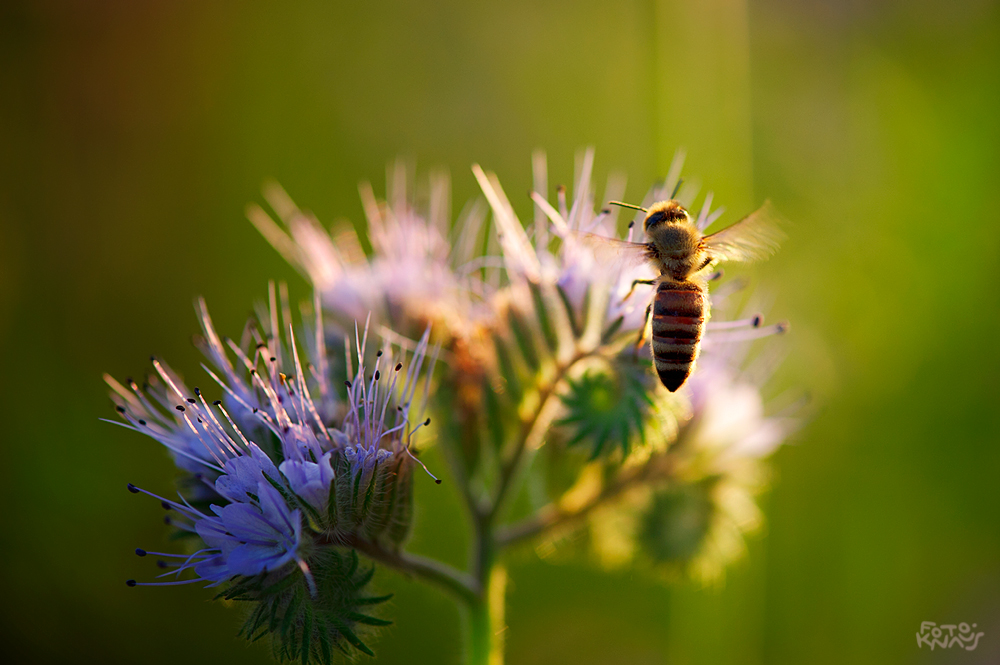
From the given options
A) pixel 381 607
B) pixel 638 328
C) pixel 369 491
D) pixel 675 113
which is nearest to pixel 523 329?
pixel 638 328

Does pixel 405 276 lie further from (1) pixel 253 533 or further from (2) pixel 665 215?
(1) pixel 253 533

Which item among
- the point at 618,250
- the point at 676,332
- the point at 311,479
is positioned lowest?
the point at 311,479

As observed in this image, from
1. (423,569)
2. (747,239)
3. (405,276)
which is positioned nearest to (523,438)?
(423,569)

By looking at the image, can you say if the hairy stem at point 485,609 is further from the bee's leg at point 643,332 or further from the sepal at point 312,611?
the bee's leg at point 643,332

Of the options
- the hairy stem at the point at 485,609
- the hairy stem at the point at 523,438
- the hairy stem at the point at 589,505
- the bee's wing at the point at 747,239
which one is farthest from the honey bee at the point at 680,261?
the hairy stem at the point at 485,609

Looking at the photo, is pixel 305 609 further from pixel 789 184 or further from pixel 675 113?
pixel 789 184

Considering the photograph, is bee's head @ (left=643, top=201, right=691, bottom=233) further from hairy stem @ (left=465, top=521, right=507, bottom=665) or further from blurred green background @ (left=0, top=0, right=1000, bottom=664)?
blurred green background @ (left=0, top=0, right=1000, bottom=664)

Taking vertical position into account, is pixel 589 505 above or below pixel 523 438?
below
